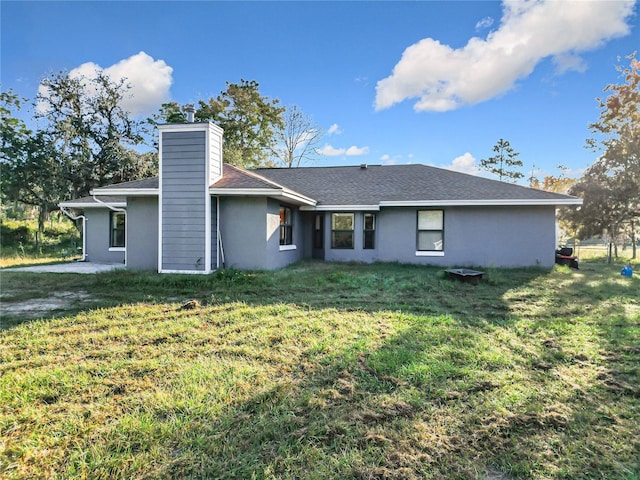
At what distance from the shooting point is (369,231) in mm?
12531

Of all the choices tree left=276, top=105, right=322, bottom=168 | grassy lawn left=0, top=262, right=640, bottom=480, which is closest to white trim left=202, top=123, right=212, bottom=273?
grassy lawn left=0, top=262, right=640, bottom=480

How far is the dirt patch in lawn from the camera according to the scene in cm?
547

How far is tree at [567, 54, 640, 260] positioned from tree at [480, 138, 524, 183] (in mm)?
11055

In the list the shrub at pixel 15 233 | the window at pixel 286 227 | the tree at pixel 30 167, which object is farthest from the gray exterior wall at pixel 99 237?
the shrub at pixel 15 233

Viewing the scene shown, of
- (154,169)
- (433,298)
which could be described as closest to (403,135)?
(433,298)

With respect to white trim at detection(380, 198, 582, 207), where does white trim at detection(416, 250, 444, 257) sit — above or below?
below

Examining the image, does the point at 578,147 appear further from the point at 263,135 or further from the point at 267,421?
the point at 267,421

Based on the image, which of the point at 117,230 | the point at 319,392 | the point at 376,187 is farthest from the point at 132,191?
the point at 319,392

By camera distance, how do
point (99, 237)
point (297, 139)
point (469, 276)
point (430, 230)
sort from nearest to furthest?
point (469, 276), point (430, 230), point (99, 237), point (297, 139)

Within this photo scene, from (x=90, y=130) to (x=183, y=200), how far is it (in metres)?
16.5

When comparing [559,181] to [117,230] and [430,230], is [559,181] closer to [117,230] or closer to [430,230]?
[430,230]

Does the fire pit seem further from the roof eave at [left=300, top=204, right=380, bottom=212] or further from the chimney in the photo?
the chimney

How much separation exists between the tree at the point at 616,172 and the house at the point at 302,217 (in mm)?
9148

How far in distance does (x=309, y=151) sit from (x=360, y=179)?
16277 mm
